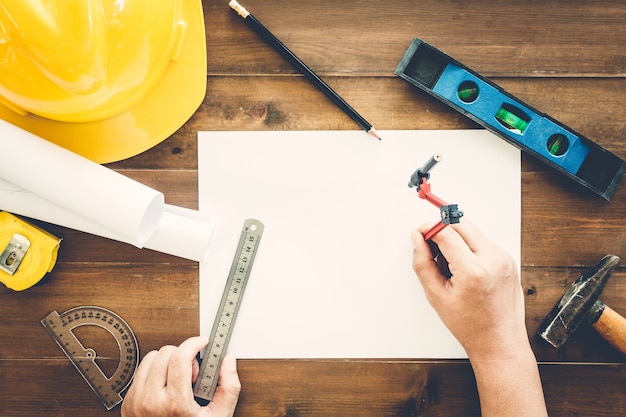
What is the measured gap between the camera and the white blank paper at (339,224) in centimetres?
79

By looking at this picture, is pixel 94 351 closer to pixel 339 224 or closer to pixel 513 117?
pixel 339 224

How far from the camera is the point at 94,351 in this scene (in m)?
0.82

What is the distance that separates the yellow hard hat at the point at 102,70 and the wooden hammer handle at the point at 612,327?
0.73 meters

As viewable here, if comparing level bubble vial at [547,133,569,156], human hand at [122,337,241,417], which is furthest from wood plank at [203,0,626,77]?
human hand at [122,337,241,417]

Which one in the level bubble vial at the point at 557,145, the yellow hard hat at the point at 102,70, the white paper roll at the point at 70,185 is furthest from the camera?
the level bubble vial at the point at 557,145

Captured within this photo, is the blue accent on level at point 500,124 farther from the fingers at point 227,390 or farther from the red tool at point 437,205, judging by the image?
the fingers at point 227,390

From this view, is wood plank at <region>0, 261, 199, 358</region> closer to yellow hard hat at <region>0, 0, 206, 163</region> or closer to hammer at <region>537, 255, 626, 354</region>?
yellow hard hat at <region>0, 0, 206, 163</region>

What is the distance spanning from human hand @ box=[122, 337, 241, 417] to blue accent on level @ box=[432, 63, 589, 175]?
0.56 metres

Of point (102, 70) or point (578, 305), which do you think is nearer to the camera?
point (102, 70)

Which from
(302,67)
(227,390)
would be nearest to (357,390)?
(227,390)

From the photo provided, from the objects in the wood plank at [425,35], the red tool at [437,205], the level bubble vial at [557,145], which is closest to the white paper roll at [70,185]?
the wood plank at [425,35]

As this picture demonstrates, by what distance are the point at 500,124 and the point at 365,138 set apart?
0.70 feet

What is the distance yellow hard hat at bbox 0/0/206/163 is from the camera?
1.86 feet

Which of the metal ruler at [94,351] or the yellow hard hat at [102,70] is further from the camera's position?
the metal ruler at [94,351]
